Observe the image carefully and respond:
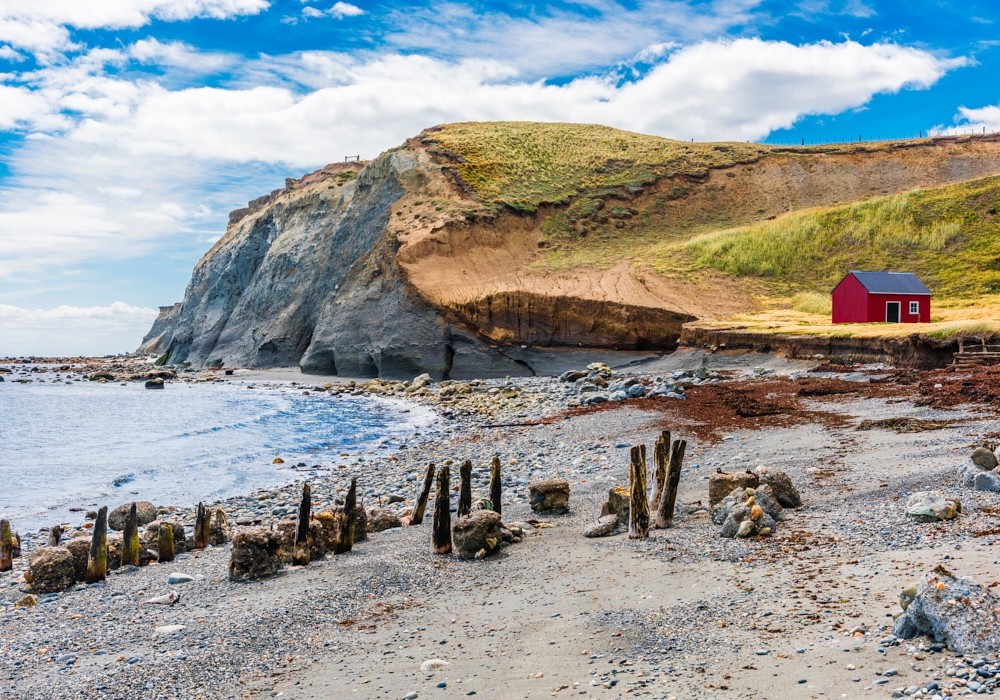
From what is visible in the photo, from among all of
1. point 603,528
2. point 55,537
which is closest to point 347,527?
point 603,528

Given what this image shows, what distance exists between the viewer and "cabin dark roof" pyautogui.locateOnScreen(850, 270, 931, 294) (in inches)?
1393

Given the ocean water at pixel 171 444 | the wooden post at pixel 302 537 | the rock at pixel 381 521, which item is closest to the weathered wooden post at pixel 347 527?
the wooden post at pixel 302 537

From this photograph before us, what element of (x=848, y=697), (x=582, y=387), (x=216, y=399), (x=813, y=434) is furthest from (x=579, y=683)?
(x=216, y=399)

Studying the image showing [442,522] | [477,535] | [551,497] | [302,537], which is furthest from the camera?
[551,497]

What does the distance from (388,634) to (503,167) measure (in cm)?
5485

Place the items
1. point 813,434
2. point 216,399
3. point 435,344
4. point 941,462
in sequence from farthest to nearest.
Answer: point 435,344, point 216,399, point 813,434, point 941,462

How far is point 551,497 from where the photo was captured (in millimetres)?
11953

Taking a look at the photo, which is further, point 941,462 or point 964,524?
point 941,462

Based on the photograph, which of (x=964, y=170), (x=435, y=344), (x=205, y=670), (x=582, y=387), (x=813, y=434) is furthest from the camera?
(x=964, y=170)

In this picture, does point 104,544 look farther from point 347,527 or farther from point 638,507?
point 638,507

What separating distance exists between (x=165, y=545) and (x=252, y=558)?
228 cm

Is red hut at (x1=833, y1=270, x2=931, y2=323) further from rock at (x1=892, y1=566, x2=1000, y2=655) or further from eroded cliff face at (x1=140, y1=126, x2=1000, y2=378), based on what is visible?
rock at (x1=892, y1=566, x2=1000, y2=655)

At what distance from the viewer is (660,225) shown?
5753cm

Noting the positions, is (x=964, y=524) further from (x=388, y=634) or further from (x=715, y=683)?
(x=388, y=634)
